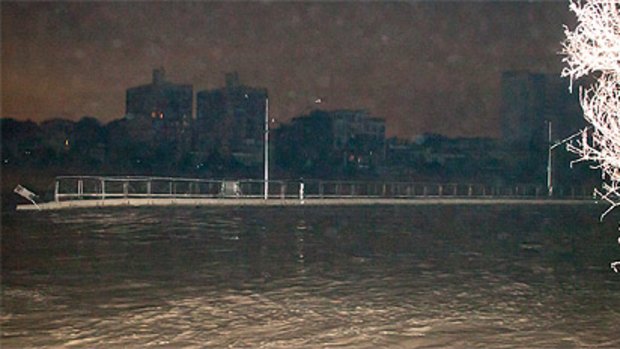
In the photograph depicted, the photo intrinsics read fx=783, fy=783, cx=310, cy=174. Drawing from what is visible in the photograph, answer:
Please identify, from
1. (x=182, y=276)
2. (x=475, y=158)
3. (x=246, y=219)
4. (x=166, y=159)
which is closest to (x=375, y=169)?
(x=475, y=158)

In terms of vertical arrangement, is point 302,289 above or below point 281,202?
below

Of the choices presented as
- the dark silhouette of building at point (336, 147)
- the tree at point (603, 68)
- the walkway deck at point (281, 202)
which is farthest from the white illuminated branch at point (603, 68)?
the dark silhouette of building at point (336, 147)

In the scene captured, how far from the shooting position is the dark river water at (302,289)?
984 centimetres

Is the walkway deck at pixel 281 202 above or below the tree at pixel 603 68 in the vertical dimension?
below

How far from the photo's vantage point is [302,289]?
1362cm

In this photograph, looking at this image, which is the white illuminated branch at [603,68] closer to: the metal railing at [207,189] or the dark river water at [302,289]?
the dark river water at [302,289]

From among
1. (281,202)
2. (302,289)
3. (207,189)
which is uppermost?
(207,189)

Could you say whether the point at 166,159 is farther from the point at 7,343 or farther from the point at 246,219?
the point at 7,343

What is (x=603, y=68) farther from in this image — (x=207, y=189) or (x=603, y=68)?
(x=207, y=189)

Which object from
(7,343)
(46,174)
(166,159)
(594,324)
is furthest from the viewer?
(166,159)

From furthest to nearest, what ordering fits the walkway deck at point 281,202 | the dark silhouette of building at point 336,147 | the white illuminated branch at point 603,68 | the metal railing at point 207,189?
the dark silhouette of building at point 336,147 → the metal railing at point 207,189 → the walkway deck at point 281,202 → the white illuminated branch at point 603,68

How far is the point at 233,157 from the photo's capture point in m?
105

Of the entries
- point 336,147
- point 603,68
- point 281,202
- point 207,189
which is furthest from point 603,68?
point 336,147

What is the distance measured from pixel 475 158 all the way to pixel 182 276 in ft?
349
